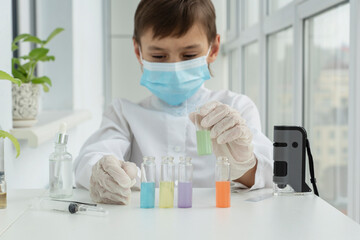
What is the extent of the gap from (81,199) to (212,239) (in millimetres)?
430

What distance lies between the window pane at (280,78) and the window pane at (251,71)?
37 cm

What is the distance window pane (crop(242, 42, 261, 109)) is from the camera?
3.41 m

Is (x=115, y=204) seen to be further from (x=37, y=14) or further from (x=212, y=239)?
(x=37, y=14)

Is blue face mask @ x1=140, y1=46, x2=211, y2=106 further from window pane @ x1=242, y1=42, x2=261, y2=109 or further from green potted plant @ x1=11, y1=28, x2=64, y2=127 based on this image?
window pane @ x1=242, y1=42, x2=261, y2=109

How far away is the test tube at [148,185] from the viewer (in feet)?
3.34

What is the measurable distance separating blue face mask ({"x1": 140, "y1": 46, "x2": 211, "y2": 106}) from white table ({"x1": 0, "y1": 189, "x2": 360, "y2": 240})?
50 cm

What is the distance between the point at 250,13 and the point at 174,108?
227 cm

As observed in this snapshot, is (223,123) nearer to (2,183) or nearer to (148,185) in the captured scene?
(148,185)

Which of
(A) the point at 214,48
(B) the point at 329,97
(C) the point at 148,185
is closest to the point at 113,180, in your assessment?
(C) the point at 148,185

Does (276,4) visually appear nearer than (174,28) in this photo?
No

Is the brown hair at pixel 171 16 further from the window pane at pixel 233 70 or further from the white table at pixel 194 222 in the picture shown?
the window pane at pixel 233 70

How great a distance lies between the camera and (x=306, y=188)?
1139 mm

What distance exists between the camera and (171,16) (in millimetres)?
1409

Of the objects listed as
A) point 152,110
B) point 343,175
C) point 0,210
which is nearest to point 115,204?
point 0,210
